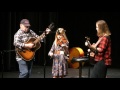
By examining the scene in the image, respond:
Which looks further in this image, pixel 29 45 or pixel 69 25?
pixel 69 25

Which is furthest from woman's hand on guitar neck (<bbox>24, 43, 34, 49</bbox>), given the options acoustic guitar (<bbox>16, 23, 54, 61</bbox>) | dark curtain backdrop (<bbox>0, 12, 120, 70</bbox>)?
dark curtain backdrop (<bbox>0, 12, 120, 70</bbox>)

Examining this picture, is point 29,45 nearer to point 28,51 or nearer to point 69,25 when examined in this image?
point 28,51

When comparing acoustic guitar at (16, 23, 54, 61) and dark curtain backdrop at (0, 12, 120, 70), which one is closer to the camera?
acoustic guitar at (16, 23, 54, 61)

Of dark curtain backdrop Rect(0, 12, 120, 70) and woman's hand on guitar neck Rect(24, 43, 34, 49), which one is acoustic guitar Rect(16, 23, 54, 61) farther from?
dark curtain backdrop Rect(0, 12, 120, 70)

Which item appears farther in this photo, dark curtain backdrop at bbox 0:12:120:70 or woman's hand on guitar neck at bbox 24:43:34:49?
dark curtain backdrop at bbox 0:12:120:70

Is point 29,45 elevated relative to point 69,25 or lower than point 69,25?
lower

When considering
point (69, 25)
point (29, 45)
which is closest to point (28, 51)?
point (29, 45)

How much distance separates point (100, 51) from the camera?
5125 mm

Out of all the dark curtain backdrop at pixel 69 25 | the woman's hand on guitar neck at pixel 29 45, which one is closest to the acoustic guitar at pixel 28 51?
the woman's hand on guitar neck at pixel 29 45

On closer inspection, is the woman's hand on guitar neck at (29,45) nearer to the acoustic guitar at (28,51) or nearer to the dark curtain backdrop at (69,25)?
the acoustic guitar at (28,51)

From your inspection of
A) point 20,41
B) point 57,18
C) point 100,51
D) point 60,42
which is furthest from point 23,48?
point 57,18

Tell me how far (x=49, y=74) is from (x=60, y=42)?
2.18 m

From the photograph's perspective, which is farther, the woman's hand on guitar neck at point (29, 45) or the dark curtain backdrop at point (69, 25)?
the dark curtain backdrop at point (69, 25)
